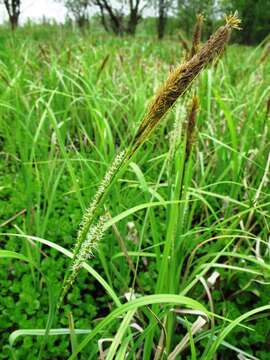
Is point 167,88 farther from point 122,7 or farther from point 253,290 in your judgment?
point 122,7

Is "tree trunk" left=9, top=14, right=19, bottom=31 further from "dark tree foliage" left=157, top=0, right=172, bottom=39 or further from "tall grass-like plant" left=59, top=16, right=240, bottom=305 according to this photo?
"dark tree foliage" left=157, top=0, right=172, bottom=39

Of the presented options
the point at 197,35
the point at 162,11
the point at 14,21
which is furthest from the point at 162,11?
the point at 197,35

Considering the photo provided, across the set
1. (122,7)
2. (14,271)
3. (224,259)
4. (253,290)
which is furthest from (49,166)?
(122,7)

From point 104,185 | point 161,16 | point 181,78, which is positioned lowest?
point 104,185

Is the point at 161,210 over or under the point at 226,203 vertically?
under

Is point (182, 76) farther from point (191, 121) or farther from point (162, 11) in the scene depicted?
point (162, 11)

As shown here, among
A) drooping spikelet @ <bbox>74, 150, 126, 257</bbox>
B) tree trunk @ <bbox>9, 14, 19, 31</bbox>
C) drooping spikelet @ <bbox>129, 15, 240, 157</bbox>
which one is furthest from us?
tree trunk @ <bbox>9, 14, 19, 31</bbox>

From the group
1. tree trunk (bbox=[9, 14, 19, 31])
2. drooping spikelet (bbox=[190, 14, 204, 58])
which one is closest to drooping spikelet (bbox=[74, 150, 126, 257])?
drooping spikelet (bbox=[190, 14, 204, 58])

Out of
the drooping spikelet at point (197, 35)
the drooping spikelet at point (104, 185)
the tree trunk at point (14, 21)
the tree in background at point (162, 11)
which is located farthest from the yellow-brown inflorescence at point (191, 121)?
the tree in background at point (162, 11)
